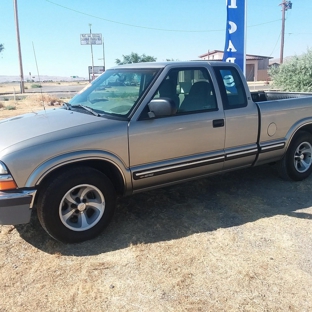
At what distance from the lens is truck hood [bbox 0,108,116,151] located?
334 cm

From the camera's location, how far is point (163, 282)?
2.90 meters

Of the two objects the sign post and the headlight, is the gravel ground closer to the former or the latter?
the headlight

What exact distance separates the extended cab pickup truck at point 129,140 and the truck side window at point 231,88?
0.04ft

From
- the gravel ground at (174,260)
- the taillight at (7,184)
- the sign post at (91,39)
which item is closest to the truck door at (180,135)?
the gravel ground at (174,260)

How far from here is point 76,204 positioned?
3508 mm

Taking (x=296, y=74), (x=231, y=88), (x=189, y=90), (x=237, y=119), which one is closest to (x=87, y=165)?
(x=189, y=90)

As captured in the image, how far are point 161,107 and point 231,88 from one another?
1.34 meters

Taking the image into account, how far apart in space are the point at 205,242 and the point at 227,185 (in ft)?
5.99

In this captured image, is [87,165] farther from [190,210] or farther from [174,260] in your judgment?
[190,210]

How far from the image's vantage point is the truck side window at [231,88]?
4375 millimetres

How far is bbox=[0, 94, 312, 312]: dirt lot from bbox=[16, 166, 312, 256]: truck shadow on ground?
12mm

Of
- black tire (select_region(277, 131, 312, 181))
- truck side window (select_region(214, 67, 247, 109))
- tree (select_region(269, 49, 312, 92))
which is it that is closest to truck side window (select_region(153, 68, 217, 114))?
truck side window (select_region(214, 67, 247, 109))

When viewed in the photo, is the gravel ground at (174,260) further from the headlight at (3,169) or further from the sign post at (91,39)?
the sign post at (91,39)

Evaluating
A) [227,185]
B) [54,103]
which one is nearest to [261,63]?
[54,103]
